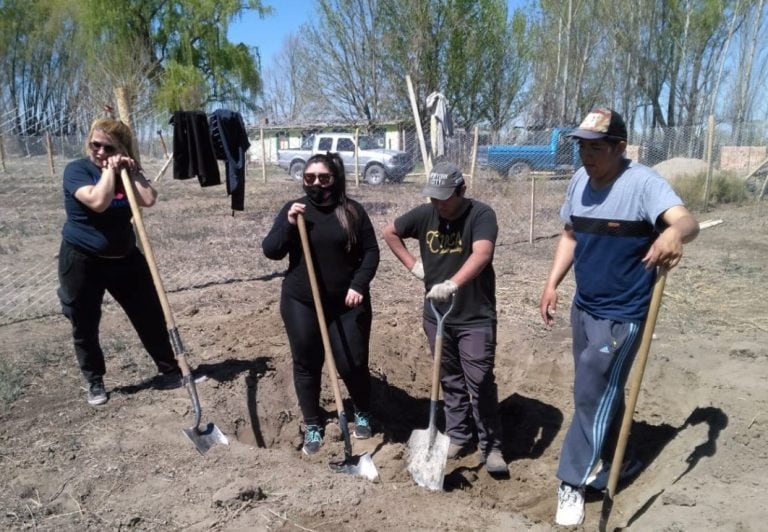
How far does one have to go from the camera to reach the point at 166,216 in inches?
516

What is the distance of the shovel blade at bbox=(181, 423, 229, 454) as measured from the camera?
11.8 feet

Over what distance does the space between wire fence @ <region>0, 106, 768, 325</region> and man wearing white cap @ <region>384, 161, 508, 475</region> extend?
1.65 metres

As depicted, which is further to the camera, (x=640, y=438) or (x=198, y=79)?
(x=198, y=79)

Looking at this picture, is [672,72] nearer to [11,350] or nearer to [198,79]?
[198,79]

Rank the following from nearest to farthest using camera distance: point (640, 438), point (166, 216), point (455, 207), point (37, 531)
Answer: point (37, 531) → point (455, 207) → point (640, 438) → point (166, 216)

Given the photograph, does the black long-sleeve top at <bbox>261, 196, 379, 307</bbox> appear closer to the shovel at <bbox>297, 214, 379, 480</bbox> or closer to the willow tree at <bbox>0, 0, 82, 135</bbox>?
the shovel at <bbox>297, 214, 379, 480</bbox>

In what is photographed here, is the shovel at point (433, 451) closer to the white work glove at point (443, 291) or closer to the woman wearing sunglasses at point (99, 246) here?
the white work glove at point (443, 291)

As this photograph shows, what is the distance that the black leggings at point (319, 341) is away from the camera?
3.80 meters

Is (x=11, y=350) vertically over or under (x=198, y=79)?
under

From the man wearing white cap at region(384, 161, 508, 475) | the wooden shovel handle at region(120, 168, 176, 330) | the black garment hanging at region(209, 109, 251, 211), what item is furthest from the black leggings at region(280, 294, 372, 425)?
the black garment hanging at region(209, 109, 251, 211)

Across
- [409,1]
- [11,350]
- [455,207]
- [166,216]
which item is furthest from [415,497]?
[409,1]

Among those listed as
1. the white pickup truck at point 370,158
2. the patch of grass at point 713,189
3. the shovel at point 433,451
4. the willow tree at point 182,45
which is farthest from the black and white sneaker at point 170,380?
the willow tree at point 182,45

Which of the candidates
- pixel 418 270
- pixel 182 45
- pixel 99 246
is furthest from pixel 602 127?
pixel 182 45

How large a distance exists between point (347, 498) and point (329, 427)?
3.58 ft
